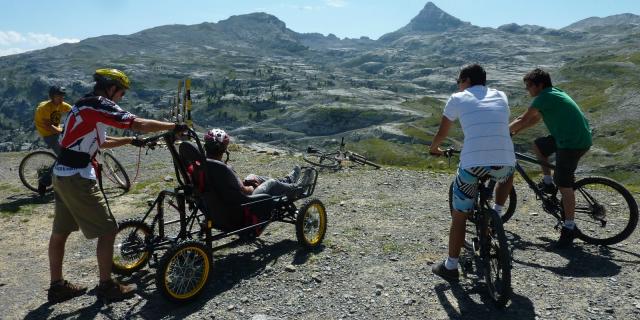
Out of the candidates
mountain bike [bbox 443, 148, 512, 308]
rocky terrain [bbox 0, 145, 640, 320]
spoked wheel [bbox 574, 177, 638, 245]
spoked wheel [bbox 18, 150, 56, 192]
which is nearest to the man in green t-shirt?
spoked wheel [bbox 574, 177, 638, 245]

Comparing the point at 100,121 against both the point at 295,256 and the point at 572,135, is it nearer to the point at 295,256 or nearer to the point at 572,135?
the point at 295,256

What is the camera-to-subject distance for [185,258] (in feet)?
24.3

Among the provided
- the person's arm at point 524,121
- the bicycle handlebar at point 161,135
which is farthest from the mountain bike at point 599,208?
the bicycle handlebar at point 161,135

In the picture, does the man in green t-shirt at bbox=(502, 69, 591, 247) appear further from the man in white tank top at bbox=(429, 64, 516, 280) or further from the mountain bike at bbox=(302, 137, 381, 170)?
the mountain bike at bbox=(302, 137, 381, 170)

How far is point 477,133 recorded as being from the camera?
23.0 ft

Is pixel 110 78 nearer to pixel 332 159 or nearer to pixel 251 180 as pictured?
pixel 251 180

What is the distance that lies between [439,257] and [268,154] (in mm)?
15637

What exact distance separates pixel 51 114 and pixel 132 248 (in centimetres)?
786

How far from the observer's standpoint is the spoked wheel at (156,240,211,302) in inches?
277

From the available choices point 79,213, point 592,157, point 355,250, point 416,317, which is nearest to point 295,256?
point 355,250

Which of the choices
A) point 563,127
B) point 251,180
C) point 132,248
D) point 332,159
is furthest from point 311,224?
point 332,159

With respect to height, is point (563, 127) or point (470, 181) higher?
point (563, 127)

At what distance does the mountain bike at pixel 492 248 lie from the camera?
268 inches

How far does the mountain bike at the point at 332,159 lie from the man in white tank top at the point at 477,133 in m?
12.7
